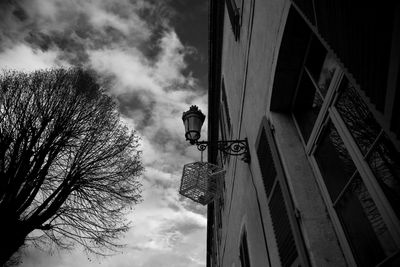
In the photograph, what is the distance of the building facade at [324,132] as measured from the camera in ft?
3.82

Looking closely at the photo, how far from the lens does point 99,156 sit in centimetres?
860

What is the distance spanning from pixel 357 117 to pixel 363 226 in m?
0.77

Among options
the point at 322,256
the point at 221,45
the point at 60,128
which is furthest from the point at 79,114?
the point at 322,256

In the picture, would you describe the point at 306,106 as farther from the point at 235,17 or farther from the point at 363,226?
the point at 235,17

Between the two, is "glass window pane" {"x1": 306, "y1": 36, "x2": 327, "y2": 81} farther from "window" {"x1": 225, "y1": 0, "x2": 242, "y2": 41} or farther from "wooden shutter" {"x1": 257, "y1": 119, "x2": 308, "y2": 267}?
"window" {"x1": 225, "y1": 0, "x2": 242, "y2": 41}

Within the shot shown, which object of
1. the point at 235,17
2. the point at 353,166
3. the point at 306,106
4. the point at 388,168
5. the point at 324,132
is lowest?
the point at 388,168

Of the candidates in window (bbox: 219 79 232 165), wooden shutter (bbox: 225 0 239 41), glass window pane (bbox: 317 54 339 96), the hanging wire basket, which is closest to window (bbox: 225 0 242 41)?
wooden shutter (bbox: 225 0 239 41)

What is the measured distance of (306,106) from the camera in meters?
2.84

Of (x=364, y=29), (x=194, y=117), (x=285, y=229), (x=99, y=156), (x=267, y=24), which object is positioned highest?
(x=99, y=156)

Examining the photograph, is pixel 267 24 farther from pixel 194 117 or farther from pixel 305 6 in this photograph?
pixel 194 117

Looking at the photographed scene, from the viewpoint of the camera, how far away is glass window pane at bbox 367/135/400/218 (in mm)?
1383

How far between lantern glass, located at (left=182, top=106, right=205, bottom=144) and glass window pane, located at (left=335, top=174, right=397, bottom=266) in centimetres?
304

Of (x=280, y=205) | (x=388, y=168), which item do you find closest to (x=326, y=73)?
(x=388, y=168)

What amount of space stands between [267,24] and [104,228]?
326 inches
